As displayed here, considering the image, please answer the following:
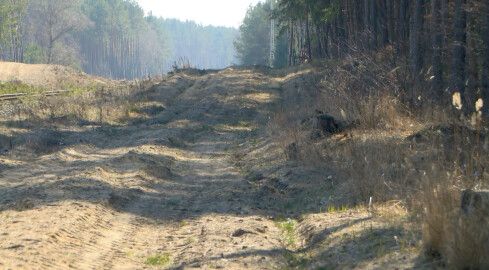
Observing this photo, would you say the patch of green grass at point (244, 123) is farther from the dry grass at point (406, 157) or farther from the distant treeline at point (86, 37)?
the distant treeline at point (86, 37)

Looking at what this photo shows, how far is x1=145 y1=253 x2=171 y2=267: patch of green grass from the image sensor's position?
642cm

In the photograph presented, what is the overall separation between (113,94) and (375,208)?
25635mm

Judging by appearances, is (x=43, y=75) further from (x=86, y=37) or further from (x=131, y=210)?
(x=86, y=37)

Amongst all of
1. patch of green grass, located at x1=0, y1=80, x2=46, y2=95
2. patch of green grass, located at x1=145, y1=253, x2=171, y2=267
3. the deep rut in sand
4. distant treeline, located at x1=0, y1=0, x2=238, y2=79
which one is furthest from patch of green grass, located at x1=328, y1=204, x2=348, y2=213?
distant treeline, located at x1=0, y1=0, x2=238, y2=79

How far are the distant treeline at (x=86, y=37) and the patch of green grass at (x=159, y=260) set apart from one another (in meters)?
72.3

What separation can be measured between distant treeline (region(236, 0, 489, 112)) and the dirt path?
232 inches

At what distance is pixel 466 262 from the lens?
15.2ft

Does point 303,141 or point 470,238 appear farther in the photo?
point 303,141

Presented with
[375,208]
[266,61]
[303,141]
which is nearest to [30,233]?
[375,208]

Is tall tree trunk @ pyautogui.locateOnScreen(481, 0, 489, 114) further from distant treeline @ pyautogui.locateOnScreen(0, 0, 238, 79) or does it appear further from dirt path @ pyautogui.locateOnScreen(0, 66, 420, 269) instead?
distant treeline @ pyautogui.locateOnScreen(0, 0, 238, 79)

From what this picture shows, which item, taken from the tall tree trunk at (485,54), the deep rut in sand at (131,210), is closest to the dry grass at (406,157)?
the deep rut in sand at (131,210)

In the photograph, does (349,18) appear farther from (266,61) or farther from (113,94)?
(266,61)

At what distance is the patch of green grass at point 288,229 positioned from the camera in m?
7.40

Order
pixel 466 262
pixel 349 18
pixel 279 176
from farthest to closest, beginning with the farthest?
pixel 349 18 → pixel 279 176 → pixel 466 262
